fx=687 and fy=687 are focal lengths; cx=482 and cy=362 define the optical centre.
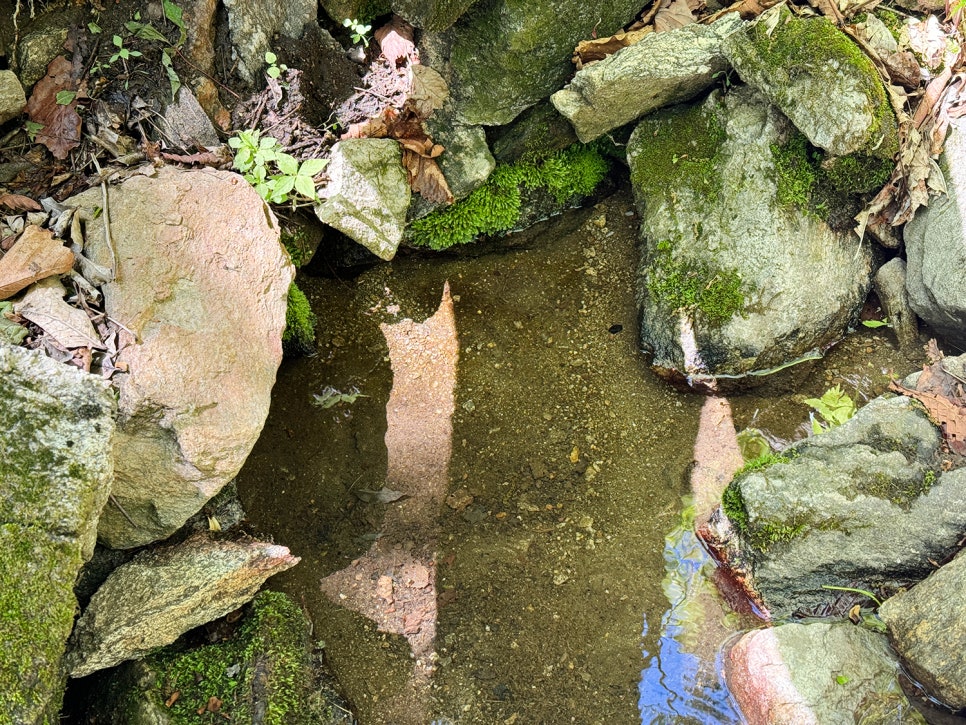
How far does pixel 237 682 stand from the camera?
3.12 meters

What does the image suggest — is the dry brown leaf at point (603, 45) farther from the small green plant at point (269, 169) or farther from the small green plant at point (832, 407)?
the small green plant at point (832, 407)

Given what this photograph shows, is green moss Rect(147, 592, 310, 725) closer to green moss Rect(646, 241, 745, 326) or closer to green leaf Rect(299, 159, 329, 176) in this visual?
green leaf Rect(299, 159, 329, 176)

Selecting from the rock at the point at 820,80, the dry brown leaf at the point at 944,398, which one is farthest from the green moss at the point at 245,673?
the rock at the point at 820,80

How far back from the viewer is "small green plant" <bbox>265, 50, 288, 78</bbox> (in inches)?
150

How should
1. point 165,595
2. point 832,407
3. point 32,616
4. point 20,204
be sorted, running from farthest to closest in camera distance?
point 832,407, point 20,204, point 165,595, point 32,616

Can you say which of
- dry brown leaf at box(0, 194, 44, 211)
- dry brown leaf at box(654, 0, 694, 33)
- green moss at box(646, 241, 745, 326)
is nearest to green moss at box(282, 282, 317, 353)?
dry brown leaf at box(0, 194, 44, 211)

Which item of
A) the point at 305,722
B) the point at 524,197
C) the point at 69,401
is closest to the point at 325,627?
the point at 305,722

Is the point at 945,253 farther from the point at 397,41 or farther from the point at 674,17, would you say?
the point at 397,41

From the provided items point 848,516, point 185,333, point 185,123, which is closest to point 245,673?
point 185,333

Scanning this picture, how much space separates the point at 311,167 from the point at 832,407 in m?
3.35

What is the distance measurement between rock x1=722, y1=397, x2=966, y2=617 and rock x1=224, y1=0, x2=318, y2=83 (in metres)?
3.50

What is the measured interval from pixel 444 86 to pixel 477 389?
184 centimetres

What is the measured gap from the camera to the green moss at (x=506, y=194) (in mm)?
4484

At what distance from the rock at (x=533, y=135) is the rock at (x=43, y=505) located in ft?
9.39
